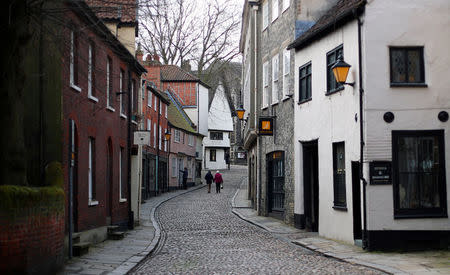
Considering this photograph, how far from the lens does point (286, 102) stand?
21984mm

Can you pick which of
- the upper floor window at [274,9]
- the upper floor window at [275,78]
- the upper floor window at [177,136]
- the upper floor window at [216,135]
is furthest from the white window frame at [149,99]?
the upper floor window at [216,135]

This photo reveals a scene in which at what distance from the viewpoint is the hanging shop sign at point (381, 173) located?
1427 centimetres

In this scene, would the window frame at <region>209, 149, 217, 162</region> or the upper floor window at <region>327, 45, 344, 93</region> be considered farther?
→ the window frame at <region>209, 149, 217, 162</region>

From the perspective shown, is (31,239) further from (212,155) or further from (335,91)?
(212,155)

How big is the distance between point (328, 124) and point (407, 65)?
10.8 ft

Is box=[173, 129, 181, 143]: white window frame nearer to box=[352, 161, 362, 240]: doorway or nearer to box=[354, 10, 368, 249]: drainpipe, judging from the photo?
box=[352, 161, 362, 240]: doorway

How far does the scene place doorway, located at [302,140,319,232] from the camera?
1961 cm

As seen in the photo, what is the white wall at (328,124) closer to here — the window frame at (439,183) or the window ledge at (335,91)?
the window ledge at (335,91)

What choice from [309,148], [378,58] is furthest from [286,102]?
[378,58]

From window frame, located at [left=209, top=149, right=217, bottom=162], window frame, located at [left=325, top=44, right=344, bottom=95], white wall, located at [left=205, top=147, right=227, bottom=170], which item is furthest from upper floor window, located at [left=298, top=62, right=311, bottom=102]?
window frame, located at [left=209, top=149, right=217, bottom=162]

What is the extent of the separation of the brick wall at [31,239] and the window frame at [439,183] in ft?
25.6

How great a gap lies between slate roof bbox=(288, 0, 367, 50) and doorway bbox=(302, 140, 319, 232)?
3295 millimetres

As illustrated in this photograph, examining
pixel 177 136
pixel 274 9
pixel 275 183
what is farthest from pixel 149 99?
pixel 275 183

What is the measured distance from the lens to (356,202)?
50.8 feet
